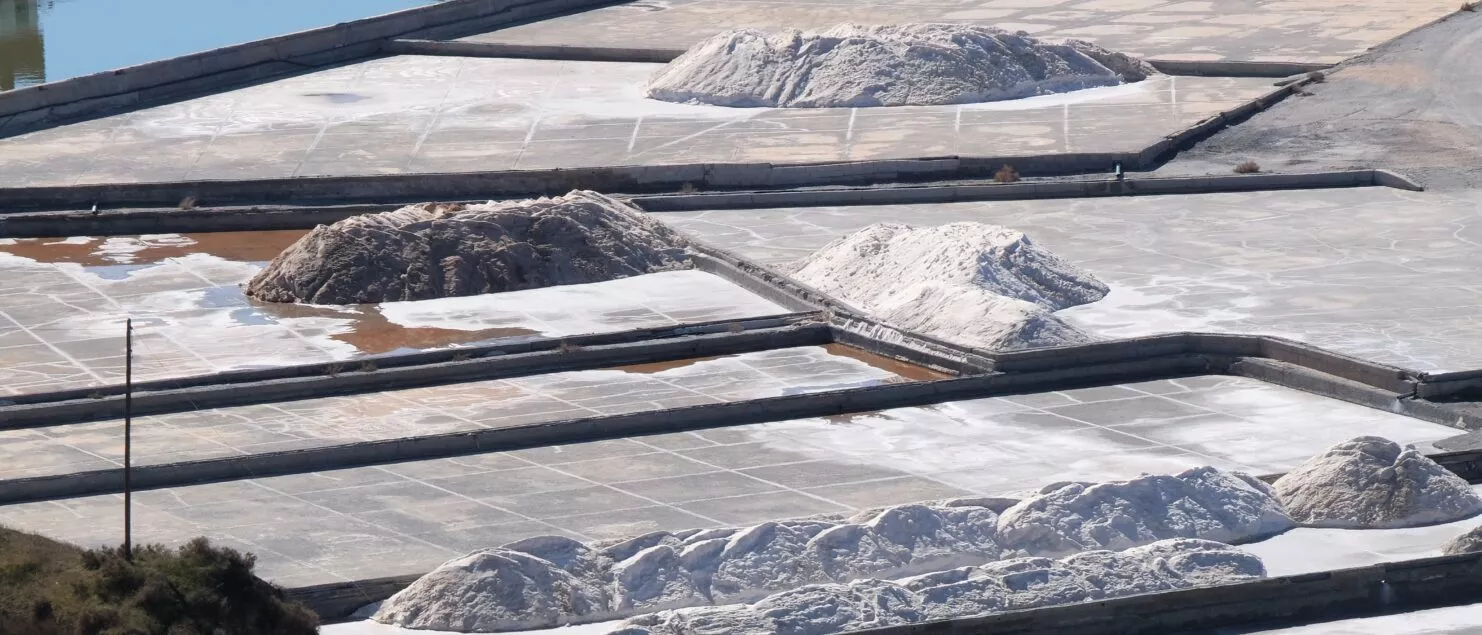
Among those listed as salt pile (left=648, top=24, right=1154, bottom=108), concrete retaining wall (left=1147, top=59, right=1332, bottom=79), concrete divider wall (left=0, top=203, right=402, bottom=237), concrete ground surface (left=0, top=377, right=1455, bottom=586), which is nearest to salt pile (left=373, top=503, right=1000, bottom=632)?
concrete ground surface (left=0, top=377, right=1455, bottom=586)

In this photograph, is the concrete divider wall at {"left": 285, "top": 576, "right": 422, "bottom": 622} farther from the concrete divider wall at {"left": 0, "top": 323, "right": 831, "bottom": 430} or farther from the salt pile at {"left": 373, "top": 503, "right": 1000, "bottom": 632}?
the concrete divider wall at {"left": 0, "top": 323, "right": 831, "bottom": 430}

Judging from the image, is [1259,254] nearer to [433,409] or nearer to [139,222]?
[433,409]

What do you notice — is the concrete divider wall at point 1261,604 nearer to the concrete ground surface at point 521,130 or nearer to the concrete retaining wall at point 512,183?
the concrete retaining wall at point 512,183

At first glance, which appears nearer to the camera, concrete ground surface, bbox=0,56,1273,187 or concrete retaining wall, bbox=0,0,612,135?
concrete ground surface, bbox=0,56,1273,187

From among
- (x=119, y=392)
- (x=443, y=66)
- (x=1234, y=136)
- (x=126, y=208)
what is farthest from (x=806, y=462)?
(x=443, y=66)

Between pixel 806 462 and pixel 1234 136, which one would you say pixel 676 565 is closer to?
pixel 806 462

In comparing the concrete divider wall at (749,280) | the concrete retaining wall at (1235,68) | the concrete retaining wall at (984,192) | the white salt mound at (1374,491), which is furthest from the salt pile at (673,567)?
the concrete retaining wall at (1235,68)
